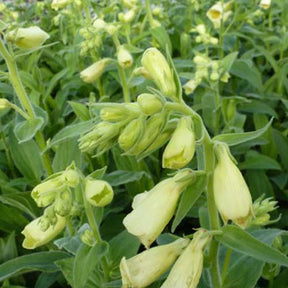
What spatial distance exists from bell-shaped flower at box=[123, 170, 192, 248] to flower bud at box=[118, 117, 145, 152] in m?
0.13

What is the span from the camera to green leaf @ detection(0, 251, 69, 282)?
1469 millimetres

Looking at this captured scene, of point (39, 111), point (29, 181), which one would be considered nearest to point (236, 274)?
point (39, 111)

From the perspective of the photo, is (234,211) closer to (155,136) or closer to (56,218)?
(155,136)

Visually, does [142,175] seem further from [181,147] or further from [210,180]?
[181,147]

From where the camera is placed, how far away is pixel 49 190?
1156 mm

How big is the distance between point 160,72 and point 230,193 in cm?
27

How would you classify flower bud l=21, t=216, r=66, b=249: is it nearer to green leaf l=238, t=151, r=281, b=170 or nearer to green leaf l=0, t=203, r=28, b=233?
green leaf l=0, t=203, r=28, b=233

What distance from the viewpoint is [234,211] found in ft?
3.01

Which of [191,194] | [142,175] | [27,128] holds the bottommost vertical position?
[142,175]

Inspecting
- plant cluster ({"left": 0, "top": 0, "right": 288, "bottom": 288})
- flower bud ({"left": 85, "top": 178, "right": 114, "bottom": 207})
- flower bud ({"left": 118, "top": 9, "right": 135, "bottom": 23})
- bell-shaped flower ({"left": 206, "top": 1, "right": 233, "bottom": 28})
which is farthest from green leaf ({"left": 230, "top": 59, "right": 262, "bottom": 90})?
flower bud ({"left": 85, "top": 178, "right": 114, "bottom": 207})

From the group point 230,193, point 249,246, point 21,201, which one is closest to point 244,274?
point 249,246

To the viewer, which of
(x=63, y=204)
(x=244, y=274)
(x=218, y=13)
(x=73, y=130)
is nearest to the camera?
(x=63, y=204)

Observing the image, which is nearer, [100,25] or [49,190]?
[49,190]

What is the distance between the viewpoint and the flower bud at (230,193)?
92 centimetres
